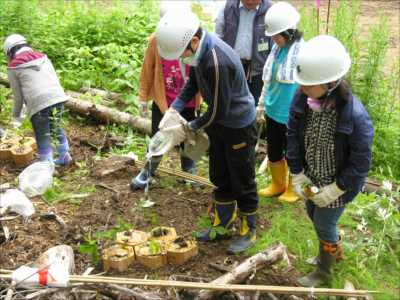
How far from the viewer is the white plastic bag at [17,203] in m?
4.51

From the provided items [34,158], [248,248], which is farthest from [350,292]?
[34,158]

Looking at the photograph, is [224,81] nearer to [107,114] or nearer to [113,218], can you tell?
[113,218]

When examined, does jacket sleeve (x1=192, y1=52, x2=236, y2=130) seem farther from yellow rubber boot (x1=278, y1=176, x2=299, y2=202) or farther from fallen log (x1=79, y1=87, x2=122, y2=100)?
fallen log (x1=79, y1=87, x2=122, y2=100)

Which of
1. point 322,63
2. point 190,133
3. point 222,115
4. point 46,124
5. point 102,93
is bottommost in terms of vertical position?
point 102,93

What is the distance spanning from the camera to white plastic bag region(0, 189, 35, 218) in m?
4.51

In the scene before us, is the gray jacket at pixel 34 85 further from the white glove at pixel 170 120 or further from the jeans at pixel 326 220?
the jeans at pixel 326 220

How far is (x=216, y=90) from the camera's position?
350 cm

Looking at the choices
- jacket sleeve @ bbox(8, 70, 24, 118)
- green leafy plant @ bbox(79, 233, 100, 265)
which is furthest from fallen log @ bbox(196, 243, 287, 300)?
jacket sleeve @ bbox(8, 70, 24, 118)

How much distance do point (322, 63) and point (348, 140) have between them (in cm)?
52

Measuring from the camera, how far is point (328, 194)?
Result: 3.30 metres

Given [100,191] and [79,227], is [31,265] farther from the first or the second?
[100,191]

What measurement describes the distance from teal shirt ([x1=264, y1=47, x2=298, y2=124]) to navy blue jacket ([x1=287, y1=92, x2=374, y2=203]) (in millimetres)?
1049

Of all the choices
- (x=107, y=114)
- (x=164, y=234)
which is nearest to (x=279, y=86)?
(x=164, y=234)

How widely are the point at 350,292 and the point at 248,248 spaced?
0.99 m
